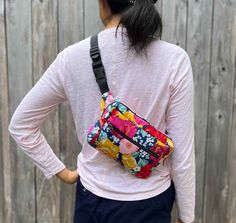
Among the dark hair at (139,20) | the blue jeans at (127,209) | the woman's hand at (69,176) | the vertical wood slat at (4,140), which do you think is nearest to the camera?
the dark hair at (139,20)

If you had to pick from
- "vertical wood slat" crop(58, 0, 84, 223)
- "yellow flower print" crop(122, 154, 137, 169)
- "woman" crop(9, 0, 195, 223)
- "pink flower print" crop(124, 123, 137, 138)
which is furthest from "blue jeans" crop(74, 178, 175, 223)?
"vertical wood slat" crop(58, 0, 84, 223)

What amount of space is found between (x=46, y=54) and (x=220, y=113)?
927 millimetres

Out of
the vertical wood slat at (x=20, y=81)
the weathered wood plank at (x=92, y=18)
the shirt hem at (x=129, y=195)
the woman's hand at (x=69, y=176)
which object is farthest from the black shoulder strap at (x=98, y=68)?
the vertical wood slat at (x=20, y=81)

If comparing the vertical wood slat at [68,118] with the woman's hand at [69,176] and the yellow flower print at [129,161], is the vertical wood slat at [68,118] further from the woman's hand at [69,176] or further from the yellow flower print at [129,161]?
→ the yellow flower print at [129,161]

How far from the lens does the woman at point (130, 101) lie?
49.0 inches

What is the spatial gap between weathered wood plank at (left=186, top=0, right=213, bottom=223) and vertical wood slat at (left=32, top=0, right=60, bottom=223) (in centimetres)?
67

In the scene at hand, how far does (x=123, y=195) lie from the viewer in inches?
52.0

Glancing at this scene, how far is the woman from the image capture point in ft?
4.08

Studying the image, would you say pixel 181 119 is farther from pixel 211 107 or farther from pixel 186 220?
pixel 211 107

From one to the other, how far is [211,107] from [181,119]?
96 cm

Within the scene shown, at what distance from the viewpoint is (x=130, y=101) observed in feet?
4.20

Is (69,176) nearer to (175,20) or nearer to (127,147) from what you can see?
(127,147)

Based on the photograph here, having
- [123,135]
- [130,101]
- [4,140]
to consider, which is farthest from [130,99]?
[4,140]

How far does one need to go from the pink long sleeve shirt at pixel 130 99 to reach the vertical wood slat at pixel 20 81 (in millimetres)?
829
